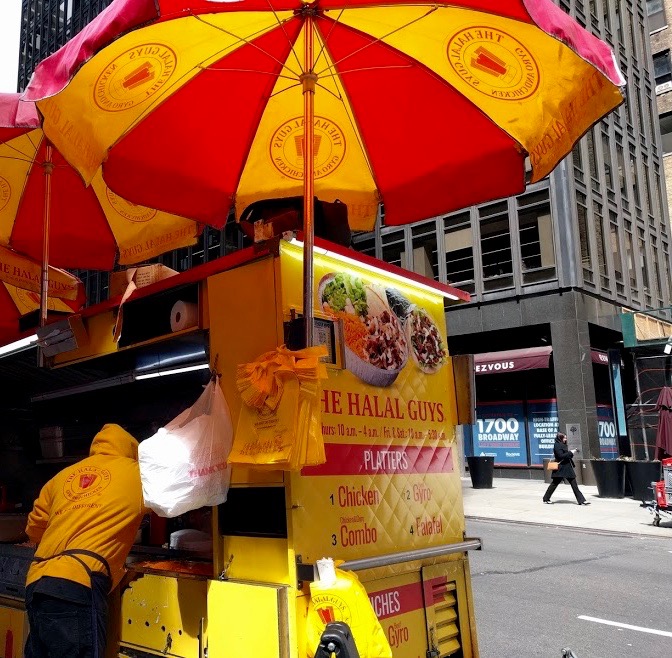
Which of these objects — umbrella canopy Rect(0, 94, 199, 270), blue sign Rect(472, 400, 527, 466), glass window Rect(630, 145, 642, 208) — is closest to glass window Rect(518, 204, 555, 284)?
blue sign Rect(472, 400, 527, 466)

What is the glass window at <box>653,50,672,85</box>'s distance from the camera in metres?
35.8

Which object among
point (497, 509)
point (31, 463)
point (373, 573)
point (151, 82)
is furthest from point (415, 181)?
point (497, 509)

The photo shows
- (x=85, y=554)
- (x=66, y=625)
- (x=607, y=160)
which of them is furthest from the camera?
(x=607, y=160)

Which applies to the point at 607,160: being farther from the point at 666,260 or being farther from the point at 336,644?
the point at 336,644

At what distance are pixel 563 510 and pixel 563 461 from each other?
1.26 meters

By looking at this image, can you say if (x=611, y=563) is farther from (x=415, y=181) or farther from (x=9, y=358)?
(x=9, y=358)

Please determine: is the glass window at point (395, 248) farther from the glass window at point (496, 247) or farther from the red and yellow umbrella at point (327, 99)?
the red and yellow umbrella at point (327, 99)

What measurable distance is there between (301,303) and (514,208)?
2214 cm

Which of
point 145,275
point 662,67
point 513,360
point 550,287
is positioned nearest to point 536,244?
point 550,287

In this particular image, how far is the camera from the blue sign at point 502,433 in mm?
24172

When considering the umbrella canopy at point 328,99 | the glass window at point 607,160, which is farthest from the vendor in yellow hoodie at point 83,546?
the glass window at point 607,160

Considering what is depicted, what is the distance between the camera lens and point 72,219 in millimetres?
6789

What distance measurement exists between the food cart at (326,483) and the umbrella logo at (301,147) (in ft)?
4.98

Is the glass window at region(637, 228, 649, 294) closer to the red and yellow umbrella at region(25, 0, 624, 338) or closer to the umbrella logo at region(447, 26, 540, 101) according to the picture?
the red and yellow umbrella at region(25, 0, 624, 338)
